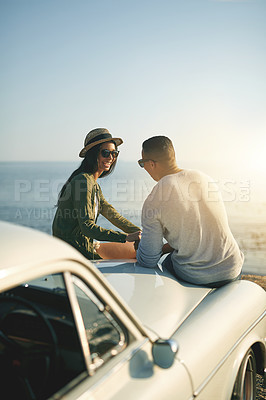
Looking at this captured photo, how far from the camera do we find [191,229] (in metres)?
2.63

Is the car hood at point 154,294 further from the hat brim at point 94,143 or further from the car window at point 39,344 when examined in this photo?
the hat brim at point 94,143

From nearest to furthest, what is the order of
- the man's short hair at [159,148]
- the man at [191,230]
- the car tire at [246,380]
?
the car tire at [246,380] → the man at [191,230] → the man's short hair at [159,148]

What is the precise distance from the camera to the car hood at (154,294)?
1882mm

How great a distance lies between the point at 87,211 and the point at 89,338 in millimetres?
2211

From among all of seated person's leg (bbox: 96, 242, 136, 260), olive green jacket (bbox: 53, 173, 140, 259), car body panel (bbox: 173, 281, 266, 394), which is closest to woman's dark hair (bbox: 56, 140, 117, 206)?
olive green jacket (bbox: 53, 173, 140, 259)

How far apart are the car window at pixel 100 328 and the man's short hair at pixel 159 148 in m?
1.62

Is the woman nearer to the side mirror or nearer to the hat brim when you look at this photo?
the hat brim

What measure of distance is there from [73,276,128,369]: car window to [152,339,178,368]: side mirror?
12 cm

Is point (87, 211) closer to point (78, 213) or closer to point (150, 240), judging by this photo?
point (78, 213)

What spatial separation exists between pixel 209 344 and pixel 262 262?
5.71 meters

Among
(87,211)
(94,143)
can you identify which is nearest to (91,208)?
(87,211)

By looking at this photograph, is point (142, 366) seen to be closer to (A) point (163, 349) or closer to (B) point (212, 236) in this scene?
(A) point (163, 349)

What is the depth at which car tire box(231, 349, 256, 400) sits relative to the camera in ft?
6.82

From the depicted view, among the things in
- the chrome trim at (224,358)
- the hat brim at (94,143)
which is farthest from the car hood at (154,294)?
the hat brim at (94,143)
